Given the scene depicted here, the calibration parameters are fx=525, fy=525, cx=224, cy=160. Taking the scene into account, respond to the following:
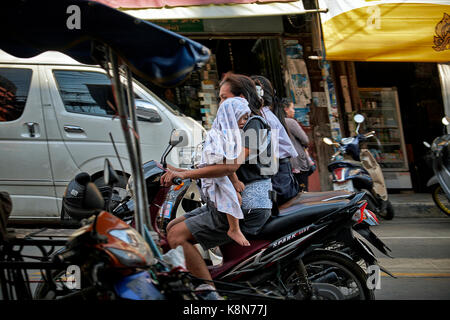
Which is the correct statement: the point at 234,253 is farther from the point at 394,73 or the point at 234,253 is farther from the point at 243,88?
the point at 394,73

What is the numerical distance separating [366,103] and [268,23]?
2.87 meters

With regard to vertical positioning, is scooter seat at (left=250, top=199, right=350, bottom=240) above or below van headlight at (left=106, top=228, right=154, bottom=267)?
below

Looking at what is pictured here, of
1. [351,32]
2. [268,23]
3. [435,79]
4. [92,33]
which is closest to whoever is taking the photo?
[92,33]

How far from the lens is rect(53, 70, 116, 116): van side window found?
649cm

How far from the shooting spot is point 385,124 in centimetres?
1111

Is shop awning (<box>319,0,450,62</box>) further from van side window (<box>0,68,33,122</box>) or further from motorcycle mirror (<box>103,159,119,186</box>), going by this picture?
motorcycle mirror (<box>103,159,119,186</box>)

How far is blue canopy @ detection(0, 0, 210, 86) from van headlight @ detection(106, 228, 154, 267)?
0.78m

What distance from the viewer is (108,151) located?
6402mm

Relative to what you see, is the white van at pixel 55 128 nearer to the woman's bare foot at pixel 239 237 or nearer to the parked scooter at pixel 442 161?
the woman's bare foot at pixel 239 237

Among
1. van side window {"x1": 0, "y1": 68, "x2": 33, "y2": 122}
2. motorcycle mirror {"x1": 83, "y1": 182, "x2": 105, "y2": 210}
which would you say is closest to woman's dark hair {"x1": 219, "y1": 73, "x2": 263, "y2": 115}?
motorcycle mirror {"x1": 83, "y1": 182, "x2": 105, "y2": 210}
